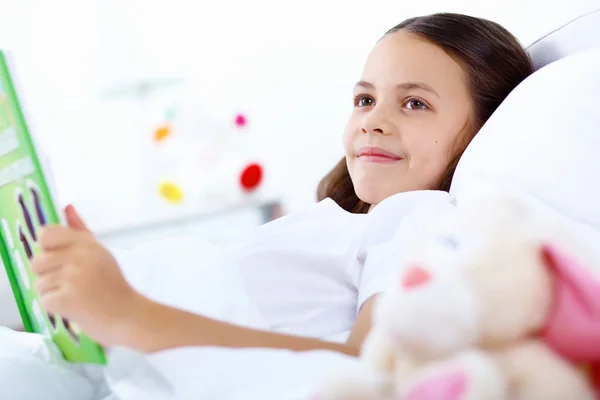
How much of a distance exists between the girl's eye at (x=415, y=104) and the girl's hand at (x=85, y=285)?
562 mm

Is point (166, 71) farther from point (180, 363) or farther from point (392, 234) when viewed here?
point (180, 363)

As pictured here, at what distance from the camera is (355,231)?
0.94 m

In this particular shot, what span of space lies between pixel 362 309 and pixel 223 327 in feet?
0.58

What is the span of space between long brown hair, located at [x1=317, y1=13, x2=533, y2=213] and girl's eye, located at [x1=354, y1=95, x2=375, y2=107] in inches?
4.4

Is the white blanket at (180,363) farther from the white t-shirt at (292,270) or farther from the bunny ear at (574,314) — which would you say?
the bunny ear at (574,314)

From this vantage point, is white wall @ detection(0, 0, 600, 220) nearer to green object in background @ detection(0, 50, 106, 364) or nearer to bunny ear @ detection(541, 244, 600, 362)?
green object in background @ detection(0, 50, 106, 364)

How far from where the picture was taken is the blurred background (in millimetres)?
2307

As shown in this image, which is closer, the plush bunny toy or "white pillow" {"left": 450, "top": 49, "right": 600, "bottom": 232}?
the plush bunny toy

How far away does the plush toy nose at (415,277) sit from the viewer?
42 centimetres

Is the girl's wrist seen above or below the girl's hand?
below

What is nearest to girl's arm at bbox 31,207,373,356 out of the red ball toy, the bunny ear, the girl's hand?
the girl's hand

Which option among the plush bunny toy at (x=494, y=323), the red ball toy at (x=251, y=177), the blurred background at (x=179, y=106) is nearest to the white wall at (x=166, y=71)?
the blurred background at (x=179, y=106)

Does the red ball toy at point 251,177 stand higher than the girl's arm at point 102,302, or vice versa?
the girl's arm at point 102,302

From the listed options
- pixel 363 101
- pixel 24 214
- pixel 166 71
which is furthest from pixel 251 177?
pixel 24 214
